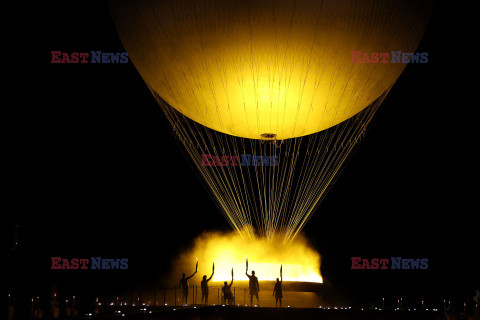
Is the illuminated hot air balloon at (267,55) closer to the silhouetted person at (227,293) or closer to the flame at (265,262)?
the flame at (265,262)

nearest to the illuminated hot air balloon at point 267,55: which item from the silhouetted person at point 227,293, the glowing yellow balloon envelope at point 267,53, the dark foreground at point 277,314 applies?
the glowing yellow balloon envelope at point 267,53

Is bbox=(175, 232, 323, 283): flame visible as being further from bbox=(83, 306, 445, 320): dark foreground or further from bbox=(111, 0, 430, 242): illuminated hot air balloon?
bbox=(83, 306, 445, 320): dark foreground

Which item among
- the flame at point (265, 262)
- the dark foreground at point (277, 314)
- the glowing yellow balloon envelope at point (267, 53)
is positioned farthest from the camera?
the flame at point (265, 262)

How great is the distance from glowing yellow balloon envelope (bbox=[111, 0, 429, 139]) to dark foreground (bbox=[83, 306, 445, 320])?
7630 millimetres

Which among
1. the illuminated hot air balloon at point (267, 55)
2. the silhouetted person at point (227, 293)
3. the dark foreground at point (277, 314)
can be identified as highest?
the illuminated hot air balloon at point (267, 55)

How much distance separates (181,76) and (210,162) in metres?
6.44

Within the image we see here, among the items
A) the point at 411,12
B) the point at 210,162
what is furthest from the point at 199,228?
the point at 411,12

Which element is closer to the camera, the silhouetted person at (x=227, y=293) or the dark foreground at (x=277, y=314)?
the dark foreground at (x=277, y=314)

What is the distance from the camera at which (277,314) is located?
16.7 meters

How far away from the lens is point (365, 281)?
3161 cm

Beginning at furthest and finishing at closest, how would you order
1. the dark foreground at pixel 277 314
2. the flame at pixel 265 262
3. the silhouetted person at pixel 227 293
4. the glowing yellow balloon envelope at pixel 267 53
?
the flame at pixel 265 262, the silhouetted person at pixel 227 293, the glowing yellow balloon envelope at pixel 267 53, the dark foreground at pixel 277 314

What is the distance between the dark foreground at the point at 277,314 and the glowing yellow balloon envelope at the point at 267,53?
25.0 feet

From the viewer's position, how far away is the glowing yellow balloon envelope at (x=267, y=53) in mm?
16828

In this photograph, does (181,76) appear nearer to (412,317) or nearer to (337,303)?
(412,317)
